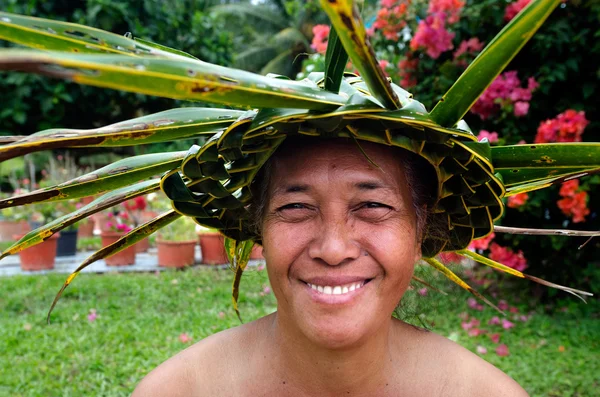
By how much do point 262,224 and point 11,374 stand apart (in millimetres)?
3403

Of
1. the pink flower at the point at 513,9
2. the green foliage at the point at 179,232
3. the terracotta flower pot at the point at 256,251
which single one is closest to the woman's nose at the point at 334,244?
the terracotta flower pot at the point at 256,251

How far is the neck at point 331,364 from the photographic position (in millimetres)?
1866

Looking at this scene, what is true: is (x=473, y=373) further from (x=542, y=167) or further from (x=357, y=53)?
(x=357, y=53)

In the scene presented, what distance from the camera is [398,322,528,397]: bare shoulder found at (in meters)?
2.03

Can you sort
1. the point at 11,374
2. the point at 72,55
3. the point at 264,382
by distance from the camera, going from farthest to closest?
the point at 11,374, the point at 264,382, the point at 72,55

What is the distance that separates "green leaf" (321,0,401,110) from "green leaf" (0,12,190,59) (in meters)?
0.38

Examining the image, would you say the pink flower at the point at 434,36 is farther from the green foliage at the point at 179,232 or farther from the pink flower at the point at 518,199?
the green foliage at the point at 179,232

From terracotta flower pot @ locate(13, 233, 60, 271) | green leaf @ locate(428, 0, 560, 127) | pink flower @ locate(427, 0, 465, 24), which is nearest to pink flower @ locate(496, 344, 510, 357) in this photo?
pink flower @ locate(427, 0, 465, 24)

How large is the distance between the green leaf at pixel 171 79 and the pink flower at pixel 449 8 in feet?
14.1

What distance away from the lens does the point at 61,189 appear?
4.86ft

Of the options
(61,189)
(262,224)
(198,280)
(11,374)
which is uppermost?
(61,189)

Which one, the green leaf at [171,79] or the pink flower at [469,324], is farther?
the pink flower at [469,324]

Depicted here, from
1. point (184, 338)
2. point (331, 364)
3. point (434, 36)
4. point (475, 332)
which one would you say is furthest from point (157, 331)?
point (434, 36)

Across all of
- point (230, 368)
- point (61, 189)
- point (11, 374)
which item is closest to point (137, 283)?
point (11, 374)
